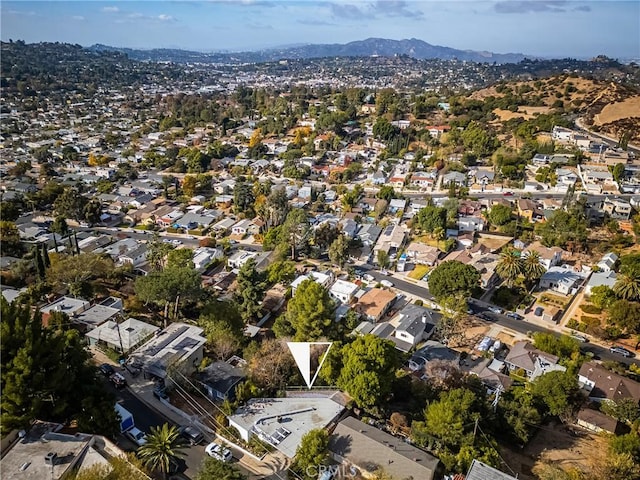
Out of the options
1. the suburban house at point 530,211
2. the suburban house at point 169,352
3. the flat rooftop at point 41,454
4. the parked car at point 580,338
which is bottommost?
the parked car at point 580,338

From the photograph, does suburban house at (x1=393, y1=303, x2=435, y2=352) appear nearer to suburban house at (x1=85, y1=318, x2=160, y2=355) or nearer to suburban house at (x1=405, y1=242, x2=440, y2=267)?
suburban house at (x1=405, y1=242, x2=440, y2=267)

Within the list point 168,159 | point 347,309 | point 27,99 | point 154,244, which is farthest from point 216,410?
point 27,99

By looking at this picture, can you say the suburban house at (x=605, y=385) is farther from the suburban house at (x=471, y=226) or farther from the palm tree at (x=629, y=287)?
the suburban house at (x=471, y=226)

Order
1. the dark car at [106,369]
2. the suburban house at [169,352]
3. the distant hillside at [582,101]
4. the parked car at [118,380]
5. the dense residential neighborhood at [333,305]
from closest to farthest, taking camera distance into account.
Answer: the dense residential neighborhood at [333,305] → the parked car at [118,380] → the suburban house at [169,352] → the dark car at [106,369] → the distant hillside at [582,101]

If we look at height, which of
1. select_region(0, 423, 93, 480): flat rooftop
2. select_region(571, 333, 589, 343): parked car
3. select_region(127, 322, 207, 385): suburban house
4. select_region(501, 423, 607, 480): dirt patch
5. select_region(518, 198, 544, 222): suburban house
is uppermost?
select_region(0, 423, 93, 480): flat rooftop

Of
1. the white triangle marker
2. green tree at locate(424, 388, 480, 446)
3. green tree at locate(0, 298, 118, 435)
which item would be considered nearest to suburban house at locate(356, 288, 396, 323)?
the white triangle marker

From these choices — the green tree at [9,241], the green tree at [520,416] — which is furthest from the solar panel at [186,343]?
the green tree at [9,241]

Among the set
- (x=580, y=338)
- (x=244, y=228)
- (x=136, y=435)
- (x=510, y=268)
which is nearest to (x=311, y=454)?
(x=136, y=435)
